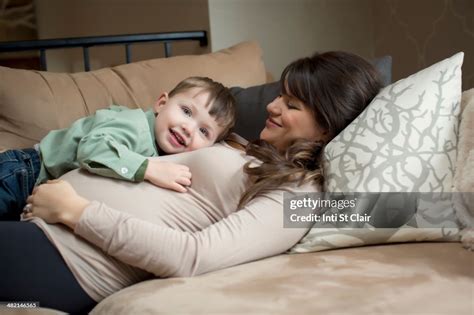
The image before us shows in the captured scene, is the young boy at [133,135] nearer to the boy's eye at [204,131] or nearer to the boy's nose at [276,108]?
the boy's eye at [204,131]

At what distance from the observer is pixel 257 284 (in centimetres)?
116

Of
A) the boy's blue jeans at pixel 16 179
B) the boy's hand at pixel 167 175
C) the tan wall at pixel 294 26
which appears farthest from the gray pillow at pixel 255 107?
the tan wall at pixel 294 26

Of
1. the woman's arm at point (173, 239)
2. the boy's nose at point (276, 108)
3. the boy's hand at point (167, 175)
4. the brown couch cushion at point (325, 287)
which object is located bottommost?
the brown couch cushion at point (325, 287)

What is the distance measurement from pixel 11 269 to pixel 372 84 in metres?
0.91

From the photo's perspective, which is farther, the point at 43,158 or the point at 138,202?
the point at 43,158

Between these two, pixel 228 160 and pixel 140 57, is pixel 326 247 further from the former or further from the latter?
pixel 140 57

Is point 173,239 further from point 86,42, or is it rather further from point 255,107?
point 86,42

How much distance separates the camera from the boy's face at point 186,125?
1525 mm

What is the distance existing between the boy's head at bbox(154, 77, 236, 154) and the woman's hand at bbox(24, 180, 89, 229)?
31cm

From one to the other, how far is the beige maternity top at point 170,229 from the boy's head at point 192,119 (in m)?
0.11

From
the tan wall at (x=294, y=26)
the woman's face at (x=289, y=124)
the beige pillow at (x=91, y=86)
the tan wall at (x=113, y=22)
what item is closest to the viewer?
the woman's face at (x=289, y=124)

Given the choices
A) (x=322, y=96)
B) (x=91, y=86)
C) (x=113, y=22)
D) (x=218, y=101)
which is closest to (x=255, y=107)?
(x=218, y=101)

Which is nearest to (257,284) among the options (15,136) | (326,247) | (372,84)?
(326,247)

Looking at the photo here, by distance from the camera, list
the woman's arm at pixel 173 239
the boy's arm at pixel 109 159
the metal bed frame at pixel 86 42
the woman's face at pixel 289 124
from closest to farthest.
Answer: the woman's arm at pixel 173 239, the boy's arm at pixel 109 159, the woman's face at pixel 289 124, the metal bed frame at pixel 86 42
